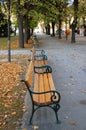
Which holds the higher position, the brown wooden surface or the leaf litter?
the brown wooden surface

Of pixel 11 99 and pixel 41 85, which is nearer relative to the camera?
pixel 41 85

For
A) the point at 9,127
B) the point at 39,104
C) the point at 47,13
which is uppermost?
the point at 47,13

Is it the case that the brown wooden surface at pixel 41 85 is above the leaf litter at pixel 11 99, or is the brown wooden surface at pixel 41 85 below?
above

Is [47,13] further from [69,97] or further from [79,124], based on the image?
[79,124]

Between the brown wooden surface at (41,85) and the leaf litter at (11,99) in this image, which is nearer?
the brown wooden surface at (41,85)

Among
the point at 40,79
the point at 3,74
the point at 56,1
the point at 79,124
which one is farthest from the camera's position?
the point at 56,1

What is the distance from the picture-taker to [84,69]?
12.9m

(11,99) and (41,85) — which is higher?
(41,85)

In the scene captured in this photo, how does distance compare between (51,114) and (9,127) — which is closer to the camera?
(9,127)

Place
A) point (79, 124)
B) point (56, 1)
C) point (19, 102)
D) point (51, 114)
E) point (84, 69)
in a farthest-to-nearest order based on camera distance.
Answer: point (56, 1), point (84, 69), point (19, 102), point (51, 114), point (79, 124)

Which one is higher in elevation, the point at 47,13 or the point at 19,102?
the point at 47,13

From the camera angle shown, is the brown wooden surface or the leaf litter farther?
the leaf litter

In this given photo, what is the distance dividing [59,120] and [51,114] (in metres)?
0.43

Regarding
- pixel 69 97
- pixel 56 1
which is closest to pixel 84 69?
pixel 69 97
